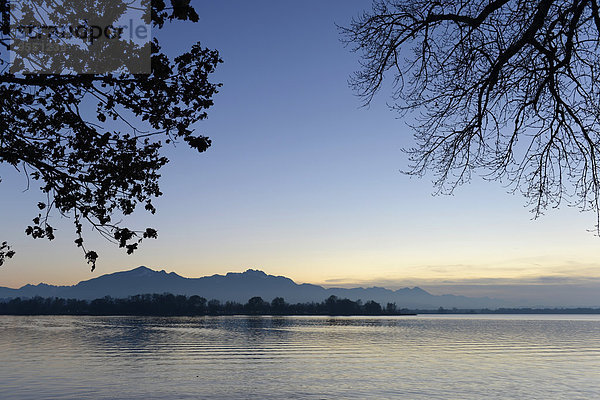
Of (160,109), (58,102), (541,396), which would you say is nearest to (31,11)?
(58,102)

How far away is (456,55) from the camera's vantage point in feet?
32.7

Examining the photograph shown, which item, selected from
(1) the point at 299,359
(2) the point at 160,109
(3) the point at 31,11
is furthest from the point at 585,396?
(3) the point at 31,11

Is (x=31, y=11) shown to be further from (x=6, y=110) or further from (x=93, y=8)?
(x=6, y=110)

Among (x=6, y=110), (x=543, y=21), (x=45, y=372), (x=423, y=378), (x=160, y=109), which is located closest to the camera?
(x=543, y=21)

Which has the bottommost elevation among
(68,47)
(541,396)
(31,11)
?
(541,396)

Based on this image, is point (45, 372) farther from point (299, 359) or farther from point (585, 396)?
point (585, 396)

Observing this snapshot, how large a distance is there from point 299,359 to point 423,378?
53.6 ft

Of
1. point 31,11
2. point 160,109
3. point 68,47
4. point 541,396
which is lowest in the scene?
point 541,396

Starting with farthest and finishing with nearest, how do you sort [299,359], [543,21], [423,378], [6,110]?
[299,359] → [423,378] → [6,110] → [543,21]

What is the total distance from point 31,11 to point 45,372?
128 feet

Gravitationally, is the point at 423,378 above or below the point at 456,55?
below

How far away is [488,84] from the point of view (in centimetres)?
964

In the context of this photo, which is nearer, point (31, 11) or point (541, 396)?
point (31, 11)

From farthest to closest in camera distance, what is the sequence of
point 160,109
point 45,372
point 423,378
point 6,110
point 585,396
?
point 45,372
point 423,378
point 585,396
point 6,110
point 160,109
